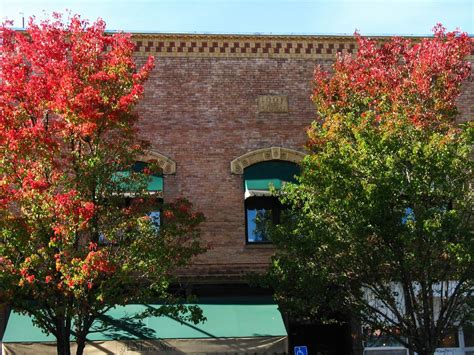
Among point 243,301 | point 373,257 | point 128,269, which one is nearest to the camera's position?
point 128,269

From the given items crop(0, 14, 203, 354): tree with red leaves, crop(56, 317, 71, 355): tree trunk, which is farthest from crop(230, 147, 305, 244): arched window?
crop(56, 317, 71, 355): tree trunk

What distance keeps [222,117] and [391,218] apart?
20.6 feet

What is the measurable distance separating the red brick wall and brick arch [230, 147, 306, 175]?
156mm

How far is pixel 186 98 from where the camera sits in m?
17.5

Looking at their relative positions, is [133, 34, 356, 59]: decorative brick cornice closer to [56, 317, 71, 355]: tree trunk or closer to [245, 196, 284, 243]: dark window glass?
[245, 196, 284, 243]: dark window glass

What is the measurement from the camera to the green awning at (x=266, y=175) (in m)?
16.8

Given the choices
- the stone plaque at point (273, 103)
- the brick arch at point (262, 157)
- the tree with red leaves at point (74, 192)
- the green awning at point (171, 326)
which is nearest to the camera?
the tree with red leaves at point (74, 192)

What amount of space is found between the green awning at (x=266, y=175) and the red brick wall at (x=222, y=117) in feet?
1.05

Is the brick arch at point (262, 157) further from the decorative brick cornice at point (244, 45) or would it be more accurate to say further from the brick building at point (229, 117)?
the decorative brick cornice at point (244, 45)

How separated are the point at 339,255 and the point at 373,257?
2.25 feet

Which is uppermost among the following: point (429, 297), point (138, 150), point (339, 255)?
point (138, 150)

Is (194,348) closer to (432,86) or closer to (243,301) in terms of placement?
(243,301)

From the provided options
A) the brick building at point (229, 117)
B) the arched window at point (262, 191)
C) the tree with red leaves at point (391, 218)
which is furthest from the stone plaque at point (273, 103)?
the tree with red leaves at point (391, 218)

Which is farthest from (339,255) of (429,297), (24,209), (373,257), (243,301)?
(24,209)
